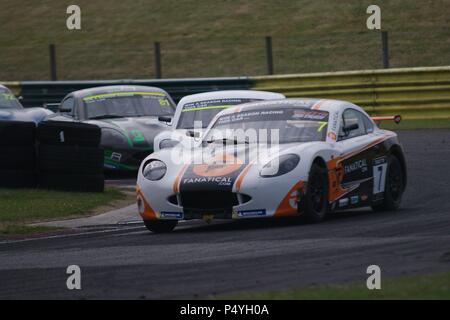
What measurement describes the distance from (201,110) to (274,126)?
473 cm

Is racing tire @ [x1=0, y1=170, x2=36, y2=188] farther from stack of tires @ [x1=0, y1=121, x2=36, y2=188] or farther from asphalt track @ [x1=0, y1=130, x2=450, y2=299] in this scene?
asphalt track @ [x1=0, y1=130, x2=450, y2=299]

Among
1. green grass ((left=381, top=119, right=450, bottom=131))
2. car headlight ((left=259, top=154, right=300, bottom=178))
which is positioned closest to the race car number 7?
car headlight ((left=259, top=154, right=300, bottom=178))

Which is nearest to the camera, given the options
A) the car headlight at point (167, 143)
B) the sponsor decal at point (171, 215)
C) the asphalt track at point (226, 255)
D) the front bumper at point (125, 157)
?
the asphalt track at point (226, 255)

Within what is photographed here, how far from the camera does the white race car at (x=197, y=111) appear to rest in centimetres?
1736

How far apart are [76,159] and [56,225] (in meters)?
2.76

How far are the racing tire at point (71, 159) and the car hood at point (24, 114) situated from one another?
14.1 feet

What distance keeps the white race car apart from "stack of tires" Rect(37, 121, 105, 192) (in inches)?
52.6

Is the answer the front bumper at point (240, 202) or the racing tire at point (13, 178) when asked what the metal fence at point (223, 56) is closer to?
the racing tire at point (13, 178)

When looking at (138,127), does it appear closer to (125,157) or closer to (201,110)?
(125,157)

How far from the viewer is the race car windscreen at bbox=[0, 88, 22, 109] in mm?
21516

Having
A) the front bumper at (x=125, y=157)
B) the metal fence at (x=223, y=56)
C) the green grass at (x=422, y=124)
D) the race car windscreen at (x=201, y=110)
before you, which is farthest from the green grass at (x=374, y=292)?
the metal fence at (x=223, y=56)

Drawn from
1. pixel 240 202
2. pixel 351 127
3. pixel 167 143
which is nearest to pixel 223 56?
pixel 167 143

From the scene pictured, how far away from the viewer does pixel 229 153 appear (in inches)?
488

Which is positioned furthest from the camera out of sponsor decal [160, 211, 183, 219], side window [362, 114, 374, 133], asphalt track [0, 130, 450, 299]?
side window [362, 114, 374, 133]
